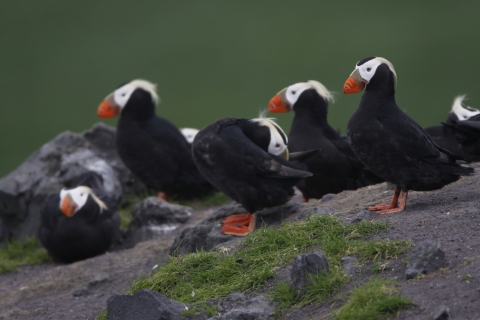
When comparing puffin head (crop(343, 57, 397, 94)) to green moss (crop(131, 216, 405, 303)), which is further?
puffin head (crop(343, 57, 397, 94))

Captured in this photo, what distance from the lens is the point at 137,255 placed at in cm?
714

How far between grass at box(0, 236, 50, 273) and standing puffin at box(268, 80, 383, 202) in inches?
111

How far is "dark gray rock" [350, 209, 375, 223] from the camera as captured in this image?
202 inches

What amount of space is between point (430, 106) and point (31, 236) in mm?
11773

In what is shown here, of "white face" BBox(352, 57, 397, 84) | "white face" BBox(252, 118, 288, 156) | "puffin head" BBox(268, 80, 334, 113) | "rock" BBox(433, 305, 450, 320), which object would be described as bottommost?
"rock" BBox(433, 305, 450, 320)

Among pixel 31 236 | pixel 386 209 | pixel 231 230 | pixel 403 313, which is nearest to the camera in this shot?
pixel 403 313

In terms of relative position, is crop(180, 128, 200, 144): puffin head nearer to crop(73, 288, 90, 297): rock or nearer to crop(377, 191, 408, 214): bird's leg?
crop(73, 288, 90, 297): rock

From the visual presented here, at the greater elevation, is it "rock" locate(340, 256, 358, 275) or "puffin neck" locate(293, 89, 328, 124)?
"puffin neck" locate(293, 89, 328, 124)

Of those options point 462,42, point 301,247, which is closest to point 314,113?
point 301,247

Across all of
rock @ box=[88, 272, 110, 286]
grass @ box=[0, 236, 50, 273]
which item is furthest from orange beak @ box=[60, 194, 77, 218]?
rock @ box=[88, 272, 110, 286]

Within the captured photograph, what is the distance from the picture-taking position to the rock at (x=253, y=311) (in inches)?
165

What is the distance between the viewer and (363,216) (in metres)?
5.21

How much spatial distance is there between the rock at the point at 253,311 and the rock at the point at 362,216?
998 mm

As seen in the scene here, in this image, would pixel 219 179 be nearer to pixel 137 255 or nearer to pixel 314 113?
pixel 137 255
